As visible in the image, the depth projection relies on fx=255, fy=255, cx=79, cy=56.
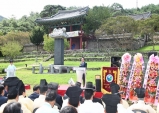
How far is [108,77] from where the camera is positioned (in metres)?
10.2

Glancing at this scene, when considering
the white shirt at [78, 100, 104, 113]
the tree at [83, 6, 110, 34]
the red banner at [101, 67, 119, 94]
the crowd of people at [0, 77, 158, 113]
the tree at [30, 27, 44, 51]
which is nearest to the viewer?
the crowd of people at [0, 77, 158, 113]

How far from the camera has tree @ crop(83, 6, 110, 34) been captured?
35969 millimetres

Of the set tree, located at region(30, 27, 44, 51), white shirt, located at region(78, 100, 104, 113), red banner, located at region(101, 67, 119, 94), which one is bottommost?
red banner, located at region(101, 67, 119, 94)

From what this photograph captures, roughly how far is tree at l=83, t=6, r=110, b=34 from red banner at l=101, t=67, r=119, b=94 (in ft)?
85.6

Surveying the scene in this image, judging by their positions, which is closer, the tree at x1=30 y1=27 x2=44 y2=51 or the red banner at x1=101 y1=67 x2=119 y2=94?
the red banner at x1=101 y1=67 x2=119 y2=94

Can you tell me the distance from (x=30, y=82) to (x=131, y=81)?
24.7ft

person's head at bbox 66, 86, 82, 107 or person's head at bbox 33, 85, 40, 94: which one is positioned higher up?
person's head at bbox 66, 86, 82, 107

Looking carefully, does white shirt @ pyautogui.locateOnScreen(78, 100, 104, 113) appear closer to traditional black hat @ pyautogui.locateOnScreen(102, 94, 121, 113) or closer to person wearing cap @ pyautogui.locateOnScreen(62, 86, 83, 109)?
person wearing cap @ pyautogui.locateOnScreen(62, 86, 83, 109)

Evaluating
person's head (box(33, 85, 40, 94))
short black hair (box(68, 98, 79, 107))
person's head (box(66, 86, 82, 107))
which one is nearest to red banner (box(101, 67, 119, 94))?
person's head (box(33, 85, 40, 94))

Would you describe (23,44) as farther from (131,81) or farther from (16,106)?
(16,106)

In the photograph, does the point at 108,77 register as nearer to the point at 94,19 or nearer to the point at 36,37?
the point at 94,19

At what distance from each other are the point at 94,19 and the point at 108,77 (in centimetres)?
2641

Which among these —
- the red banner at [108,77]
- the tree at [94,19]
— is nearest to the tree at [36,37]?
the tree at [94,19]

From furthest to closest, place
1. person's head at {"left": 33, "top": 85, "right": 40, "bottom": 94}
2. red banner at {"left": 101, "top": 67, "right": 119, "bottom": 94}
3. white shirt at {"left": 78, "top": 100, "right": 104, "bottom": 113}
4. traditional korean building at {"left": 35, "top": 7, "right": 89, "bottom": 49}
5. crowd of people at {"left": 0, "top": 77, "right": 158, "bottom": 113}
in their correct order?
traditional korean building at {"left": 35, "top": 7, "right": 89, "bottom": 49} → red banner at {"left": 101, "top": 67, "right": 119, "bottom": 94} → person's head at {"left": 33, "top": 85, "right": 40, "bottom": 94} → white shirt at {"left": 78, "top": 100, "right": 104, "bottom": 113} → crowd of people at {"left": 0, "top": 77, "right": 158, "bottom": 113}
